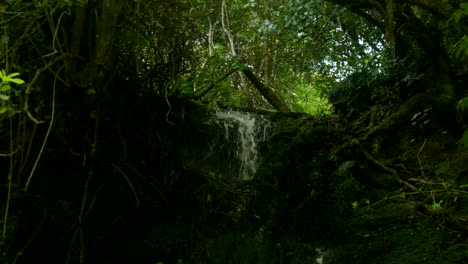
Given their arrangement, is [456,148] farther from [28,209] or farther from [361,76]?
[28,209]

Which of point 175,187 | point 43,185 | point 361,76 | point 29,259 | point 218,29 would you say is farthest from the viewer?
point 218,29

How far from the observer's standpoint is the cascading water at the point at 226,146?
192 inches

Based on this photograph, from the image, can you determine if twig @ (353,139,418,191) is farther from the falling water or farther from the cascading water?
the falling water

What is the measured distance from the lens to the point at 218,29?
20.7 ft

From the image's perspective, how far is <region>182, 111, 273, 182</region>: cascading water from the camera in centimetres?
489

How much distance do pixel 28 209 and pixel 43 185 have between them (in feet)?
0.81

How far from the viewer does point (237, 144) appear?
5.36 m

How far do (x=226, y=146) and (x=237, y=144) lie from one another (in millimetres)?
171

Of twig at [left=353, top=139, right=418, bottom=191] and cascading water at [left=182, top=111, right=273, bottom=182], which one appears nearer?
twig at [left=353, top=139, right=418, bottom=191]

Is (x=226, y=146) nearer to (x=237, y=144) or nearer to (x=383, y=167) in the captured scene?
(x=237, y=144)

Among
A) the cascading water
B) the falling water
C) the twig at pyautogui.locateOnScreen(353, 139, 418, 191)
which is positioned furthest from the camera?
the falling water

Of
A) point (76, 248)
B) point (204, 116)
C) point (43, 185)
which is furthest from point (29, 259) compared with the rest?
point (204, 116)

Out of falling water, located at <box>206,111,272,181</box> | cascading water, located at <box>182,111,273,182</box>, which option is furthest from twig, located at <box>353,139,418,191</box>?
falling water, located at <box>206,111,272,181</box>

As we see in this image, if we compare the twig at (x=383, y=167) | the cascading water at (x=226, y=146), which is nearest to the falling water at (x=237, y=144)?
the cascading water at (x=226, y=146)
